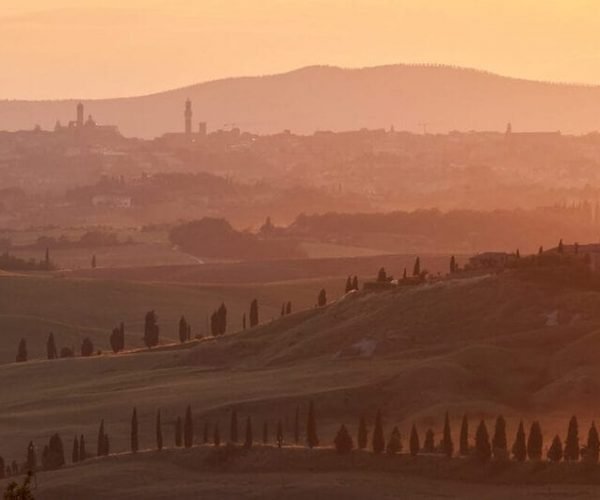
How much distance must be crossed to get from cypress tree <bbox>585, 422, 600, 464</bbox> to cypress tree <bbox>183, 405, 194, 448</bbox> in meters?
16.5

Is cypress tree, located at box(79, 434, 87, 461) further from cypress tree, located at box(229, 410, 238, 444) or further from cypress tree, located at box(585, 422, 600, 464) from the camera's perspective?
cypress tree, located at box(585, 422, 600, 464)

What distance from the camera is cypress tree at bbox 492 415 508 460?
92312 mm

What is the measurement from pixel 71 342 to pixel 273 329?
31.6 metres

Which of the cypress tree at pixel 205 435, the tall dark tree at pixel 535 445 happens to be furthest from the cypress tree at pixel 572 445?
the cypress tree at pixel 205 435

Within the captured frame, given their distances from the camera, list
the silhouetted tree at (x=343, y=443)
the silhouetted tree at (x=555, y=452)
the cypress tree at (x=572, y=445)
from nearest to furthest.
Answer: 1. the cypress tree at (x=572, y=445)
2. the silhouetted tree at (x=555, y=452)
3. the silhouetted tree at (x=343, y=443)

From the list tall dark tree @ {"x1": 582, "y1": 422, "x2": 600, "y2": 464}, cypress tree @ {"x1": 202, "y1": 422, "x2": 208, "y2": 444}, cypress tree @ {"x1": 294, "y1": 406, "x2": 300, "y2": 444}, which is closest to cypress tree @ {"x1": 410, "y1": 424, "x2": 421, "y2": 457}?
tall dark tree @ {"x1": 582, "y1": 422, "x2": 600, "y2": 464}

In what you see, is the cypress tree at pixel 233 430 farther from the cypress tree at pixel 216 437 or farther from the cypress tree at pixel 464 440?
the cypress tree at pixel 464 440

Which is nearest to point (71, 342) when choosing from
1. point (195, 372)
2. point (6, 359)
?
point (6, 359)

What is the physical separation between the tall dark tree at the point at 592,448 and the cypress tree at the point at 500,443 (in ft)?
9.87

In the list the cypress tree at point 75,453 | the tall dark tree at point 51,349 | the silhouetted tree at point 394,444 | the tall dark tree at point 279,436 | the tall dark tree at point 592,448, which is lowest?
the cypress tree at point 75,453

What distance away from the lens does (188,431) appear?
103 meters

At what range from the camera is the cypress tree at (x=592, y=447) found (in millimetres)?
90062

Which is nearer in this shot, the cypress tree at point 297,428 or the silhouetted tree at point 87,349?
the cypress tree at point 297,428

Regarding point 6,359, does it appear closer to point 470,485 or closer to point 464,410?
point 464,410
